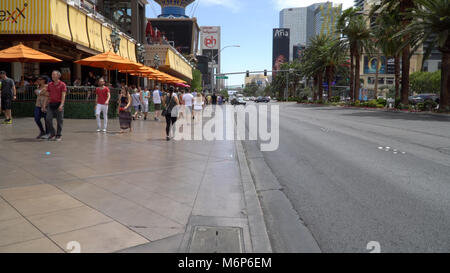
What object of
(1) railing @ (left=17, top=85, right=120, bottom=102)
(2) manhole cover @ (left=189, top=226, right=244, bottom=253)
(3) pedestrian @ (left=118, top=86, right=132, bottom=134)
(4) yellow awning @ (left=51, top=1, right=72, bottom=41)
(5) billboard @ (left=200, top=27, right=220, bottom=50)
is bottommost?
(2) manhole cover @ (left=189, top=226, right=244, bottom=253)

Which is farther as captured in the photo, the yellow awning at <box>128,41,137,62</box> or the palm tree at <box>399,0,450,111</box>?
the yellow awning at <box>128,41,137,62</box>

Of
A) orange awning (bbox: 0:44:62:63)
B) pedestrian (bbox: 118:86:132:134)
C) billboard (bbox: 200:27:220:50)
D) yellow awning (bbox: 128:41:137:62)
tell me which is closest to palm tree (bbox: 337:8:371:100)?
yellow awning (bbox: 128:41:137:62)

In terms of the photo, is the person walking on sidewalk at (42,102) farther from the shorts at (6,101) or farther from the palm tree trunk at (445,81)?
the palm tree trunk at (445,81)

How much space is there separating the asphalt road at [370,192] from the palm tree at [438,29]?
1850 cm

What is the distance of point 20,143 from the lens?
32.0ft

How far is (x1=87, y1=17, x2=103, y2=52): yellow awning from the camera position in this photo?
2288cm

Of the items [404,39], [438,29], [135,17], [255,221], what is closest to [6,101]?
[255,221]

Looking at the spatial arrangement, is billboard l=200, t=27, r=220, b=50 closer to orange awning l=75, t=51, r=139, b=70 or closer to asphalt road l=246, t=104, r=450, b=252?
orange awning l=75, t=51, r=139, b=70

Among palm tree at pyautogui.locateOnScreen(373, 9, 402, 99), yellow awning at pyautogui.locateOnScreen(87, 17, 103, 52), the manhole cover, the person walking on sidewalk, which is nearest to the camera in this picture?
the manhole cover

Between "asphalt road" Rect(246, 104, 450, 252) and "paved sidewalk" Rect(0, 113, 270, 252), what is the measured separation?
3.07 feet

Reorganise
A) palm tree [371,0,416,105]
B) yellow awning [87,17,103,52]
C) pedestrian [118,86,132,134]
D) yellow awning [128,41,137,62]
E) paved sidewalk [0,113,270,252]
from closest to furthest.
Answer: paved sidewalk [0,113,270,252], pedestrian [118,86,132,134], yellow awning [87,17,103,52], palm tree [371,0,416,105], yellow awning [128,41,137,62]
